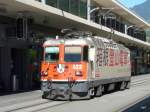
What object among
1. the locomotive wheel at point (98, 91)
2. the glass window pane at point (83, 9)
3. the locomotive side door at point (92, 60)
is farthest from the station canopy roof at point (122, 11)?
the locomotive side door at point (92, 60)

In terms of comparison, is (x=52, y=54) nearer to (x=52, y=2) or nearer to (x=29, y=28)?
(x=52, y=2)

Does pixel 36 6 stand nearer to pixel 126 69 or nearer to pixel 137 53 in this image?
pixel 126 69

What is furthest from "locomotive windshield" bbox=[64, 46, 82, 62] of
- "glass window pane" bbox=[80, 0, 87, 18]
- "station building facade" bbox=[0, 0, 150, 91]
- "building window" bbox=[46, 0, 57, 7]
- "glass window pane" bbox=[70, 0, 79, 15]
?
"glass window pane" bbox=[80, 0, 87, 18]

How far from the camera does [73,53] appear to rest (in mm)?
24766

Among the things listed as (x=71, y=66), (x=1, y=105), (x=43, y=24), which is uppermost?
(x=43, y=24)

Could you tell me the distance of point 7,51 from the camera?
3669cm

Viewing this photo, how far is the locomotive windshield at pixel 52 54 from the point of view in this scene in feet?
82.3

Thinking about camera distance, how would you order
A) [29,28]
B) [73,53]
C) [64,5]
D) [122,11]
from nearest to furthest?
1. [73,53]
2. [29,28]
3. [64,5]
4. [122,11]

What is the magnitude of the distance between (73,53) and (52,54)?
43.2 inches

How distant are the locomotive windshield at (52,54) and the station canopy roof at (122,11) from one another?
2743 cm

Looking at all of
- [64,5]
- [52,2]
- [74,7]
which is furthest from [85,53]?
[74,7]

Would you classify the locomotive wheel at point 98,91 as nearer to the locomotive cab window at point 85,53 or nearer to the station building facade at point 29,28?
the locomotive cab window at point 85,53

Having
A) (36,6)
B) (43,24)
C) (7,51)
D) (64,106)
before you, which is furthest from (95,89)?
(43,24)

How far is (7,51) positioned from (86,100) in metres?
13.3
